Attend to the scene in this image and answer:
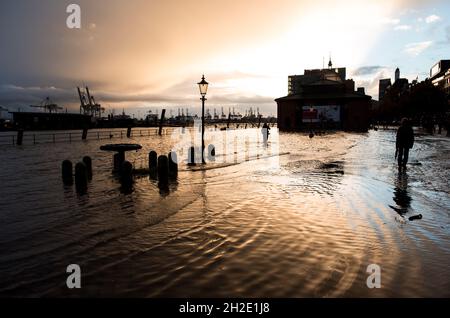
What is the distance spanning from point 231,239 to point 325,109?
5981cm

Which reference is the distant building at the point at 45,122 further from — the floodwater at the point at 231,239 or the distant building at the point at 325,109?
the floodwater at the point at 231,239

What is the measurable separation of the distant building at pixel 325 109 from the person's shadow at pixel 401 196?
51602mm

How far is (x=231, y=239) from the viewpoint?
6277 mm

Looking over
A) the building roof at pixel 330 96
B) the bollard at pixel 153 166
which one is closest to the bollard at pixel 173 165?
the bollard at pixel 153 166

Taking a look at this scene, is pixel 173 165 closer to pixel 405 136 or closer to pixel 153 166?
pixel 153 166

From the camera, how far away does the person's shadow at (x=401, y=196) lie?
26.6 feet

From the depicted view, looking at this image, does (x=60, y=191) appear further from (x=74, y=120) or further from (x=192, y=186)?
(x=74, y=120)

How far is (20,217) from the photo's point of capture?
26.7ft

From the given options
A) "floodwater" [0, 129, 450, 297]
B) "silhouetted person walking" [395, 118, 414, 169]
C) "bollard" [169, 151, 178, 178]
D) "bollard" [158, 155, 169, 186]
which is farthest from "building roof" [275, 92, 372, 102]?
"bollard" [158, 155, 169, 186]

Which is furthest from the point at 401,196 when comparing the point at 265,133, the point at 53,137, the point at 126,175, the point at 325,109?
the point at 325,109

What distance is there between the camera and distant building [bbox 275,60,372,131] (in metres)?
60.8
